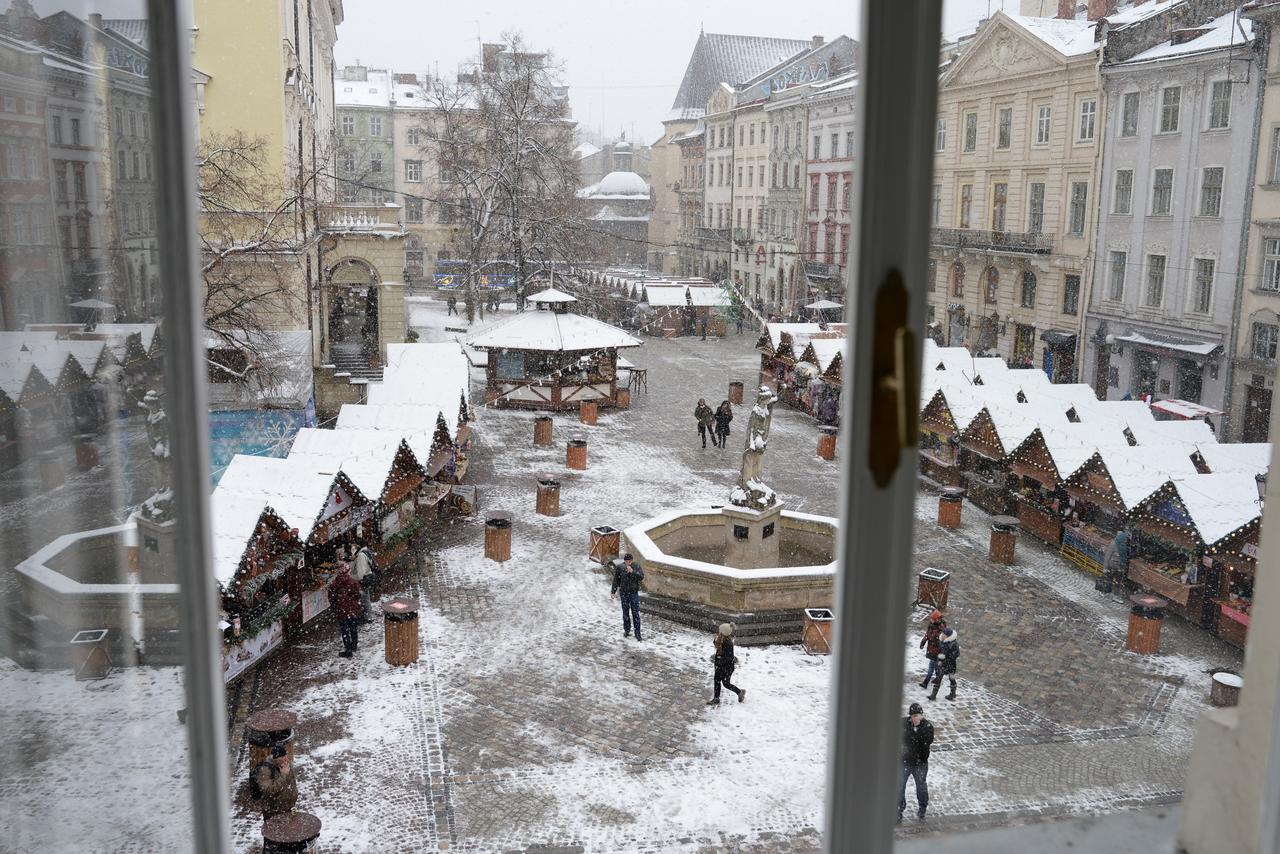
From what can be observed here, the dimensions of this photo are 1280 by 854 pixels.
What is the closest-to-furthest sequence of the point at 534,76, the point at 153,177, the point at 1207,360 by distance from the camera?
the point at 153,177
the point at 1207,360
the point at 534,76

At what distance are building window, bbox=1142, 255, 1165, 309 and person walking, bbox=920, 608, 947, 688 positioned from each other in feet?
39.1

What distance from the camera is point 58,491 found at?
1.67 meters

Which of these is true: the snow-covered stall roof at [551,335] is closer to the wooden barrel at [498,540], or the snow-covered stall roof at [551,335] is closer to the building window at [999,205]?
the wooden barrel at [498,540]

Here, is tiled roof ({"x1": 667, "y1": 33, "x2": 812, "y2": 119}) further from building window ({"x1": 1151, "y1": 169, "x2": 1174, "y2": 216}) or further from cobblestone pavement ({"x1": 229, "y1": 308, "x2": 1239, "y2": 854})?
cobblestone pavement ({"x1": 229, "y1": 308, "x2": 1239, "y2": 854})

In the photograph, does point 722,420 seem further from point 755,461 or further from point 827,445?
point 755,461

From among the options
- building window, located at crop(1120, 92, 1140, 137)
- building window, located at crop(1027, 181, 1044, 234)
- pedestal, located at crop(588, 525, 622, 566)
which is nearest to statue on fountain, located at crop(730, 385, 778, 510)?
pedestal, located at crop(588, 525, 622, 566)

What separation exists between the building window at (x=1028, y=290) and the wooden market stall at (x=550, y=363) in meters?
9.38

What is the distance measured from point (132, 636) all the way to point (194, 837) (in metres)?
0.30

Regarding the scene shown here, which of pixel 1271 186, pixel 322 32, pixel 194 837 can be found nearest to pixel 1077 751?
pixel 194 837

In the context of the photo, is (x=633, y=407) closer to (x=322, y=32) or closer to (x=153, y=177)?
(x=322, y=32)

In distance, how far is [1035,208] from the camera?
12.1 metres

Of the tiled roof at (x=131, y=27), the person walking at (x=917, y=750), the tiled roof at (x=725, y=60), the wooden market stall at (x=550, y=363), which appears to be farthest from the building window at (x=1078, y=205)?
the tiled roof at (x=725, y=60)

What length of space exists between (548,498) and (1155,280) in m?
11.5

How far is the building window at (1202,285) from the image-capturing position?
709 inches
